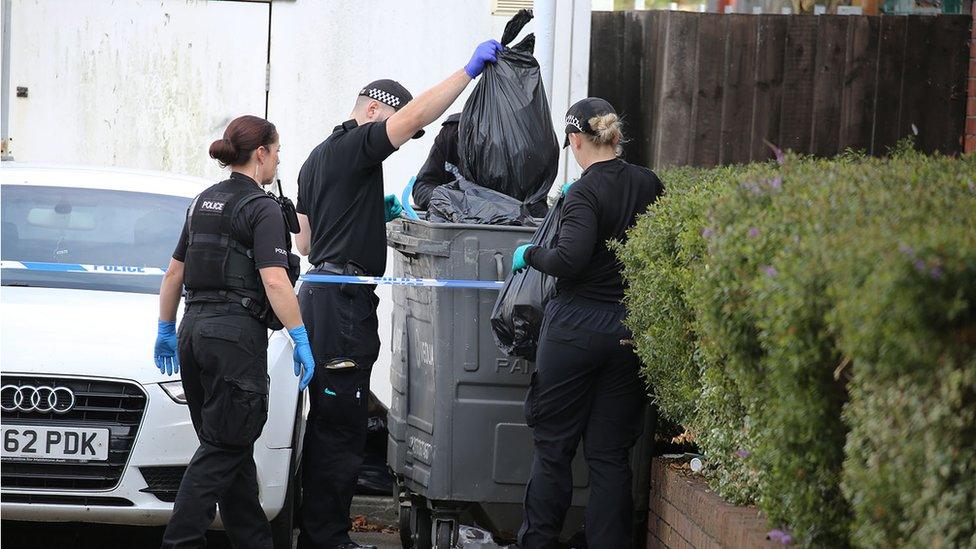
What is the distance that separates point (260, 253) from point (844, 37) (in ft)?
15.4

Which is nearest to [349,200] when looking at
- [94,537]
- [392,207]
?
[392,207]

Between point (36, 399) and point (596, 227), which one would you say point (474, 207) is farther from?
point (36, 399)

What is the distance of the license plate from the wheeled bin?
1.28 metres

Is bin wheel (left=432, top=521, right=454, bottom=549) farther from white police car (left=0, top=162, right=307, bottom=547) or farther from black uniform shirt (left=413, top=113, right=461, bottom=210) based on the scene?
black uniform shirt (left=413, top=113, right=461, bottom=210)

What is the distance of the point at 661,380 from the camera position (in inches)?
176

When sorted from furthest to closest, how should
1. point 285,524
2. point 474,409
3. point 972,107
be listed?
point 972,107 < point 285,524 < point 474,409

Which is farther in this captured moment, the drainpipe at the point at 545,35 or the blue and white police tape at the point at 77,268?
the drainpipe at the point at 545,35

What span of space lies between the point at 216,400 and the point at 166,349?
450mm

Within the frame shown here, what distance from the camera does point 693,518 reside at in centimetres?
429

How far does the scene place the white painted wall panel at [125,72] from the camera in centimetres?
819

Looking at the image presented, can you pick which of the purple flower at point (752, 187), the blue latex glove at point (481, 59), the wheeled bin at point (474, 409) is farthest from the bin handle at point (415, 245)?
the purple flower at point (752, 187)

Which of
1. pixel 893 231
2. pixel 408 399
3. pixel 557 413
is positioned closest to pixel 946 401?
pixel 893 231

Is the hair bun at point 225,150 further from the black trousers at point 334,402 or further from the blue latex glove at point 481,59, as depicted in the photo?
the blue latex glove at point 481,59

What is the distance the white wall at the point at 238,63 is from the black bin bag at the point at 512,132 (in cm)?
273
